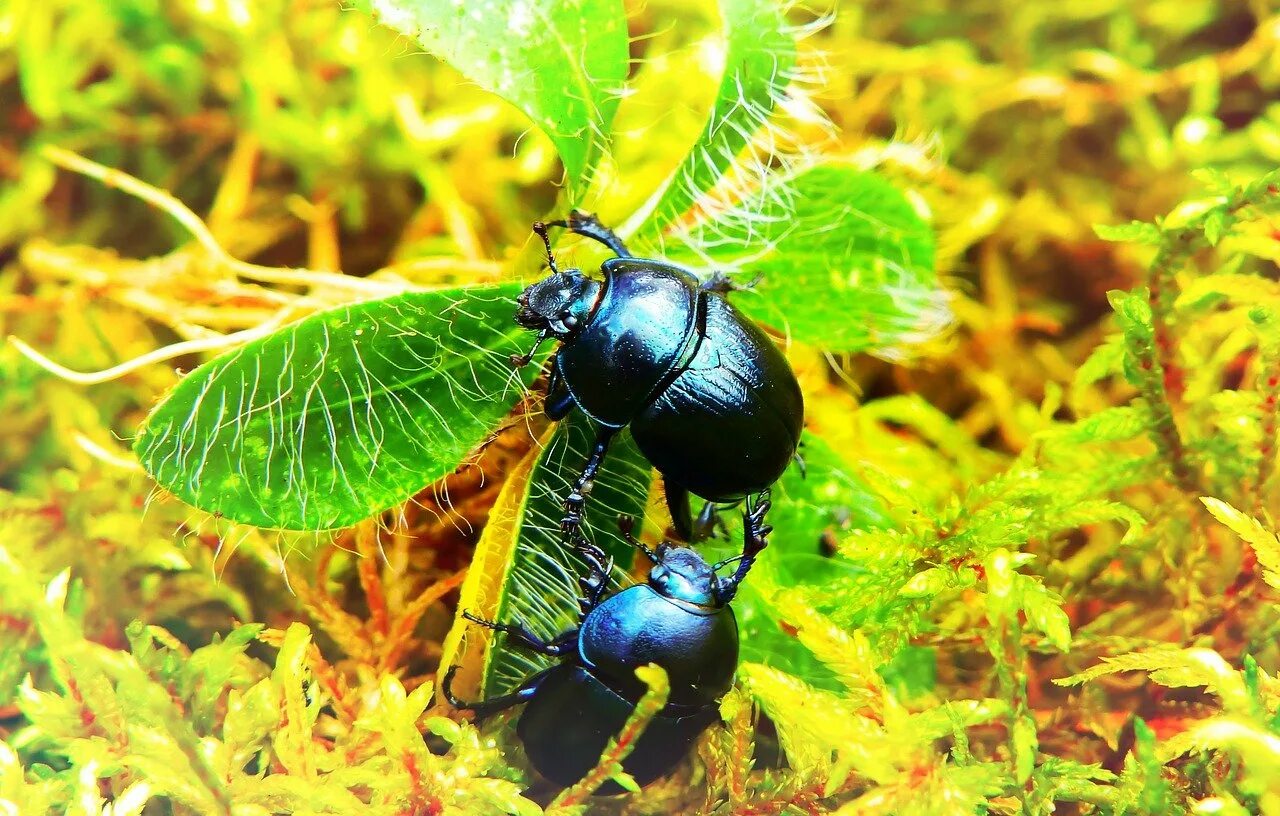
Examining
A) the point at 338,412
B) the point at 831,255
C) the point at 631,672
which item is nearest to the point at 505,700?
the point at 631,672

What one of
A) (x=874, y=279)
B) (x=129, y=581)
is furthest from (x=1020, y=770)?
(x=129, y=581)

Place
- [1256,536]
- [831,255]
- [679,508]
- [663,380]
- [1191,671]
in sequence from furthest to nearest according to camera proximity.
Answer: [831,255], [679,508], [663,380], [1256,536], [1191,671]

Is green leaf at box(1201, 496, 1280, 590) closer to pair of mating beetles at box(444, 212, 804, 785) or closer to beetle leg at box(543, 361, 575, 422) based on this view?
pair of mating beetles at box(444, 212, 804, 785)

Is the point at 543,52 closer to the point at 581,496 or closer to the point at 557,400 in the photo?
the point at 557,400

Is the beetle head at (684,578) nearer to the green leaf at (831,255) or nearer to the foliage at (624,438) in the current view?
the foliage at (624,438)

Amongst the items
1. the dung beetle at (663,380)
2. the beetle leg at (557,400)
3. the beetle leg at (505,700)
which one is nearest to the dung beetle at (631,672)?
the beetle leg at (505,700)

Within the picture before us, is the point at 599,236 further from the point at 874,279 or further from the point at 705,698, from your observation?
the point at 705,698
